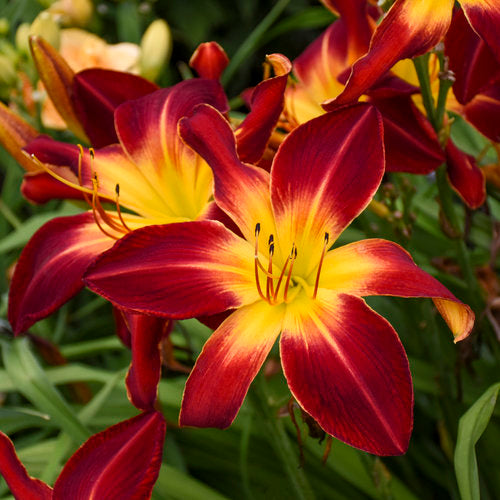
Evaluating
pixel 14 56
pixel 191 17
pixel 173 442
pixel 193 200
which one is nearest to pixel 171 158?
pixel 193 200

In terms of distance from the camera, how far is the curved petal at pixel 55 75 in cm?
62

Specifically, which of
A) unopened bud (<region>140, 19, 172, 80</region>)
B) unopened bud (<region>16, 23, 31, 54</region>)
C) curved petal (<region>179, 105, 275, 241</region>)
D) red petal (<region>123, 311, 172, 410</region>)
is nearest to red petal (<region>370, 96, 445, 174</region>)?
curved petal (<region>179, 105, 275, 241</region>)

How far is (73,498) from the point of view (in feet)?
1.56

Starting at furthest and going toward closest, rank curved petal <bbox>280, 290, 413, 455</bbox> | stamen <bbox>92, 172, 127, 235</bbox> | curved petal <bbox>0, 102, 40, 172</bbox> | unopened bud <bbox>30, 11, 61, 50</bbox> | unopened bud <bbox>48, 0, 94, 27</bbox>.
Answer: unopened bud <bbox>48, 0, 94, 27</bbox>
unopened bud <bbox>30, 11, 61, 50</bbox>
curved petal <bbox>0, 102, 40, 172</bbox>
stamen <bbox>92, 172, 127, 235</bbox>
curved petal <bbox>280, 290, 413, 455</bbox>

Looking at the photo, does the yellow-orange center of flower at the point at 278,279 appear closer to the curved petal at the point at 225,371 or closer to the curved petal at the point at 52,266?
the curved petal at the point at 225,371

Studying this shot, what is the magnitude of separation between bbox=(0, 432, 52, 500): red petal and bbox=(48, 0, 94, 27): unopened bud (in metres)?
0.78

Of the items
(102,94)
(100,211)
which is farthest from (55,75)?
(100,211)

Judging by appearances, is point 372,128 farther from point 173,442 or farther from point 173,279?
point 173,442

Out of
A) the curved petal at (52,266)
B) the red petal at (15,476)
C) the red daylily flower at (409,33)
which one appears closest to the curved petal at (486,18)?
the red daylily flower at (409,33)

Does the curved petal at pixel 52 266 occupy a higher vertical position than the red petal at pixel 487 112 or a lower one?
lower

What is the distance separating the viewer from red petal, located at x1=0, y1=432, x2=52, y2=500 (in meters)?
0.49

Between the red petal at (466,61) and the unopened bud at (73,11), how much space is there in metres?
0.73

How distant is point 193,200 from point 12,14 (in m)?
1.00

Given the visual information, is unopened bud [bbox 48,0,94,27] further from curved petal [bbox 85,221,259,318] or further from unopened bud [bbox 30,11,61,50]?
curved petal [bbox 85,221,259,318]
